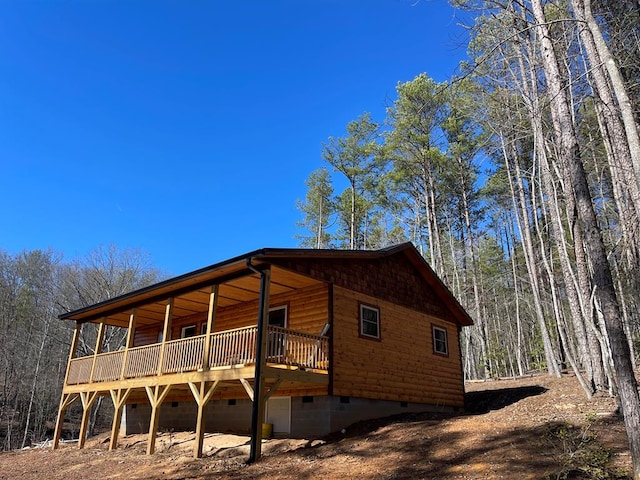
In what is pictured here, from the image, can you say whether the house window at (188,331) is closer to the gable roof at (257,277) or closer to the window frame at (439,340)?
the gable roof at (257,277)

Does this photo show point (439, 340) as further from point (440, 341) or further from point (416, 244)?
point (416, 244)

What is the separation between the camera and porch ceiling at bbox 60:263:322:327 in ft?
38.1

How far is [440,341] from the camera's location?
15.9 meters

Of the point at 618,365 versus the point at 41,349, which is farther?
the point at 41,349

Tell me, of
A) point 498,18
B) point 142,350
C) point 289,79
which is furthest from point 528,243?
point 289,79

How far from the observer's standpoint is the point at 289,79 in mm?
25234

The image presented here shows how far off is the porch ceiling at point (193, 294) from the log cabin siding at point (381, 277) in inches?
15.3

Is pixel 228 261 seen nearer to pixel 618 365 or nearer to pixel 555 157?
pixel 618 365

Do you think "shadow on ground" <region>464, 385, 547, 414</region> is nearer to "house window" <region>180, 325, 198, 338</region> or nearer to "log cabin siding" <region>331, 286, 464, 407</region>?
"log cabin siding" <region>331, 286, 464, 407</region>

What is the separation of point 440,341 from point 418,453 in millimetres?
8192

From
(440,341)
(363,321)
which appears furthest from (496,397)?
(363,321)

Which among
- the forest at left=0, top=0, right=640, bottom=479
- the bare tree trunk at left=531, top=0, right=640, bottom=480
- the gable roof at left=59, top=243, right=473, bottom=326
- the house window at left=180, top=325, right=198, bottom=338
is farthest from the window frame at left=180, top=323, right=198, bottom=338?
the bare tree trunk at left=531, top=0, right=640, bottom=480

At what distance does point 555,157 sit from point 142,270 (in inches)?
1026

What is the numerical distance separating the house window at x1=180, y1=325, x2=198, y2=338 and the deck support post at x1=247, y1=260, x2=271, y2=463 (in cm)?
744
